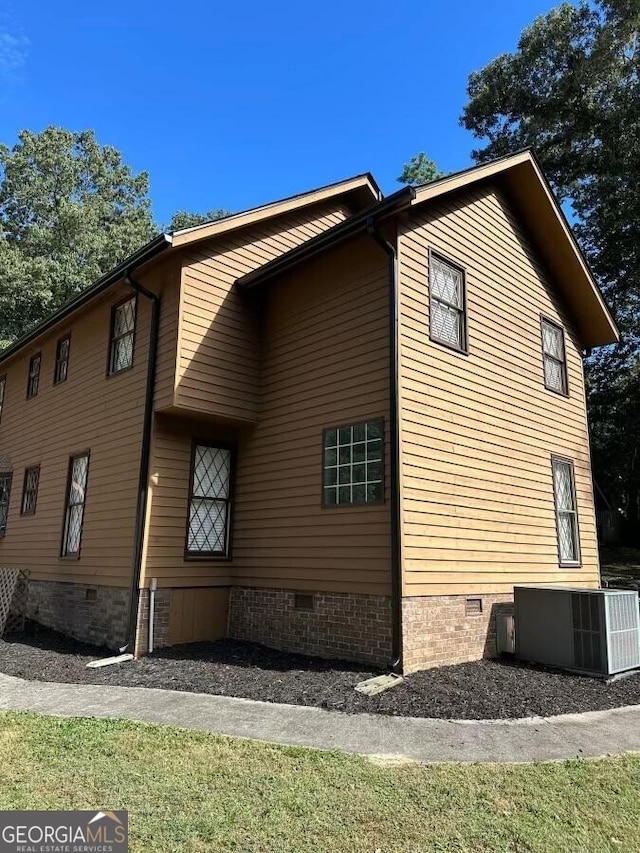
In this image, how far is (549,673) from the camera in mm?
7984

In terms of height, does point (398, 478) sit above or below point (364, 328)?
below

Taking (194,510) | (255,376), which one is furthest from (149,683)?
(255,376)

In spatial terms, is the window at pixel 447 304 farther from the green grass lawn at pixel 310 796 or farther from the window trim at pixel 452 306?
the green grass lawn at pixel 310 796

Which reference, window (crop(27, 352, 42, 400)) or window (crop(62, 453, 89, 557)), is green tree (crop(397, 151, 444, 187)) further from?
window (crop(62, 453, 89, 557))

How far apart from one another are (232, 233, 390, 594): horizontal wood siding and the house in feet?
0.12

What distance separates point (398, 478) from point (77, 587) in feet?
21.5

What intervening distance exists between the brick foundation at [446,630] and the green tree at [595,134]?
1683 cm

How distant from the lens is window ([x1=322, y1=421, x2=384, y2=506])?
26.5 ft

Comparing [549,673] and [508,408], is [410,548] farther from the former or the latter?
[508,408]

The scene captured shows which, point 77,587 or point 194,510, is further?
point 77,587

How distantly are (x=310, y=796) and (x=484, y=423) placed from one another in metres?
6.61

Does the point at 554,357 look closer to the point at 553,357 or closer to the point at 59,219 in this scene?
the point at 553,357

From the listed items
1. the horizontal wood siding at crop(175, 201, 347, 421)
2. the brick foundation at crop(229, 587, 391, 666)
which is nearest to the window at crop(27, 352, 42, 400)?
the horizontal wood siding at crop(175, 201, 347, 421)

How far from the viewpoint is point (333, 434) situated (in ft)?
28.7
